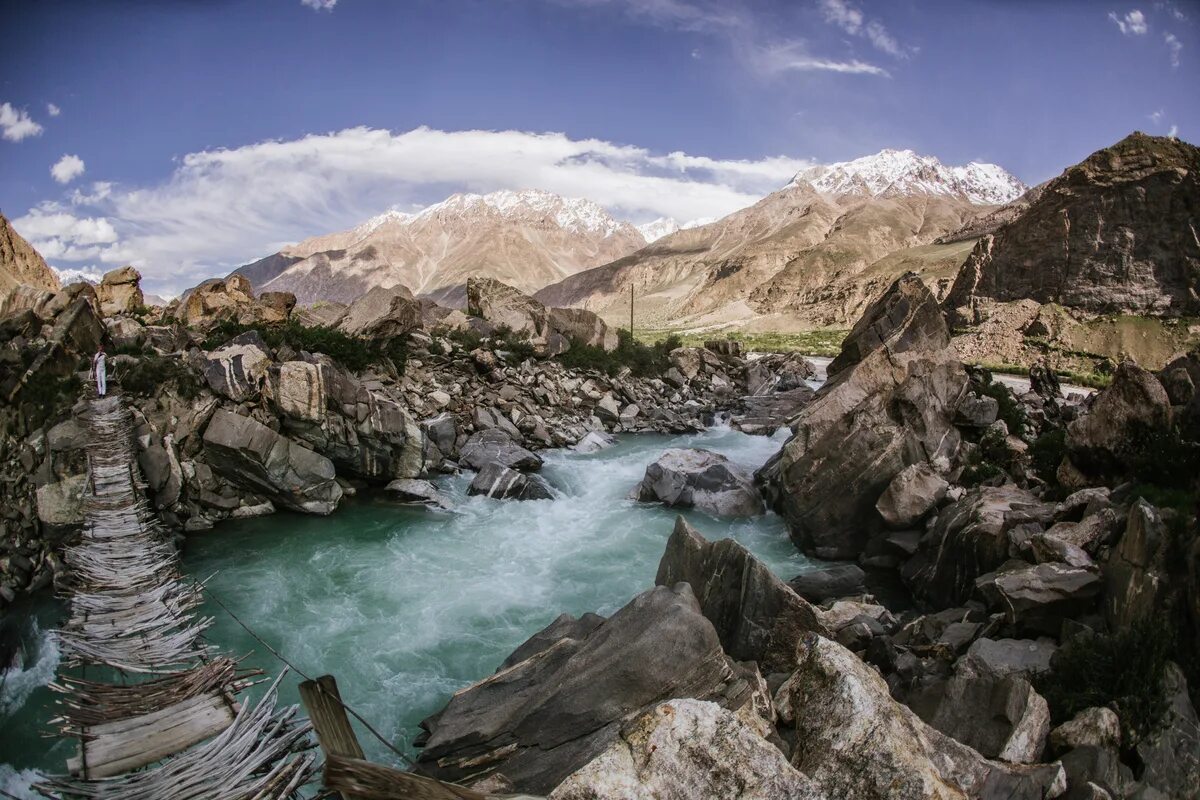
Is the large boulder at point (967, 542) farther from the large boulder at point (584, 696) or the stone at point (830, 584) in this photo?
the large boulder at point (584, 696)

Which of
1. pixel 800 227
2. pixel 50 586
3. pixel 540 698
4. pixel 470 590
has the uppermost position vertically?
pixel 800 227

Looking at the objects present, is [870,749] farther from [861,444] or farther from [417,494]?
[417,494]

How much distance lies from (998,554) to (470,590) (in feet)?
36.0

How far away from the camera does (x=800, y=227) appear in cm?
17012

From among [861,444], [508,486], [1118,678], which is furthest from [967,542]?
[508,486]

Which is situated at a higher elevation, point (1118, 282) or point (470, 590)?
point (1118, 282)

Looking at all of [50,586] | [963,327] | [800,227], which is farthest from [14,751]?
[800,227]

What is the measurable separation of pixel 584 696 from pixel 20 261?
4662cm

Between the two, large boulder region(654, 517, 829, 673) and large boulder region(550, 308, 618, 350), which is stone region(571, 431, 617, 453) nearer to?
large boulder region(550, 308, 618, 350)

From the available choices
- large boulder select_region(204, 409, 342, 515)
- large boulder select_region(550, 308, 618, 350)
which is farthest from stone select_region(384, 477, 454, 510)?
large boulder select_region(550, 308, 618, 350)

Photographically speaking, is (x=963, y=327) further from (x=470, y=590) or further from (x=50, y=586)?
(x=50, y=586)

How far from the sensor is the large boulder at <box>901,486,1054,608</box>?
11203 millimetres

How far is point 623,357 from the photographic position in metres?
40.1

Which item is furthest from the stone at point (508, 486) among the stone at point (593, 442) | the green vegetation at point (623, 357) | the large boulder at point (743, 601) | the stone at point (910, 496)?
the green vegetation at point (623, 357)
